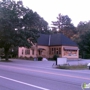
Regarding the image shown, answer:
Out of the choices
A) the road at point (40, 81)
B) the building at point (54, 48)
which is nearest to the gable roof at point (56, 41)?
the building at point (54, 48)

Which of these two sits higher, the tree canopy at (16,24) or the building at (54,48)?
the tree canopy at (16,24)

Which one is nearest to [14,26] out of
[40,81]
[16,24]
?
[16,24]

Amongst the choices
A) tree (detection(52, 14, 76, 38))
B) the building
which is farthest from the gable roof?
tree (detection(52, 14, 76, 38))

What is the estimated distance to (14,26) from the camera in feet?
147

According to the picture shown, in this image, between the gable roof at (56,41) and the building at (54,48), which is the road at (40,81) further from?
the gable roof at (56,41)

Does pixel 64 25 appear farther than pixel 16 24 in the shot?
Yes

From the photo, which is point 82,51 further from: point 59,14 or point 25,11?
point 59,14

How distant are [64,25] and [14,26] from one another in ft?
225

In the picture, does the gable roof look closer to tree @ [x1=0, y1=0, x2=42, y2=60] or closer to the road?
tree @ [x1=0, y1=0, x2=42, y2=60]

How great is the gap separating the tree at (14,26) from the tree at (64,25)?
5718 centimetres

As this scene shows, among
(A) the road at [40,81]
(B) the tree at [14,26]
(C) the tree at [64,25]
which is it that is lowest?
(A) the road at [40,81]

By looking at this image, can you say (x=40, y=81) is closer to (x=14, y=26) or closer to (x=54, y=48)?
(x=14, y=26)

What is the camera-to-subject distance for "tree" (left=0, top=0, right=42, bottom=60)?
44.2 meters

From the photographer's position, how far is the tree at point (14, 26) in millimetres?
44219
